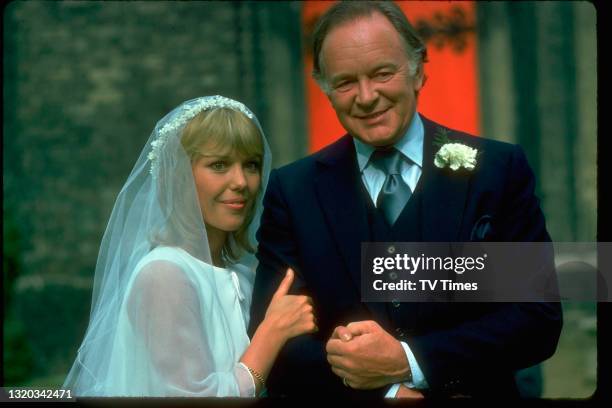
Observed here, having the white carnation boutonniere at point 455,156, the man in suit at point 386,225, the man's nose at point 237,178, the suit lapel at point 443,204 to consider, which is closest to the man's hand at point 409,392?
the man in suit at point 386,225

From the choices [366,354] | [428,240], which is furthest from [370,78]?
[366,354]

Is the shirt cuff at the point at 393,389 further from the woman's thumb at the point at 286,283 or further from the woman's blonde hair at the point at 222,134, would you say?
the woman's blonde hair at the point at 222,134

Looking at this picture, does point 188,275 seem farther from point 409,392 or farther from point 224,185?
point 409,392

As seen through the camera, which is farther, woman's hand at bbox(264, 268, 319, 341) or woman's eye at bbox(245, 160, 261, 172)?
woman's eye at bbox(245, 160, 261, 172)

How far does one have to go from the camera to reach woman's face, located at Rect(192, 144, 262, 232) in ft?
7.08

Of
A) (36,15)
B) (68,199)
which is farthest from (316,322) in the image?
(36,15)

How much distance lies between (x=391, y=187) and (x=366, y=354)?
41 centimetres

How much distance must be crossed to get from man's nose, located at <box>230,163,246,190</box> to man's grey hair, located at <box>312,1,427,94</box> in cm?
31

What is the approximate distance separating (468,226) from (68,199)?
43.4 inches

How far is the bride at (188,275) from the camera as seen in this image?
6.77ft

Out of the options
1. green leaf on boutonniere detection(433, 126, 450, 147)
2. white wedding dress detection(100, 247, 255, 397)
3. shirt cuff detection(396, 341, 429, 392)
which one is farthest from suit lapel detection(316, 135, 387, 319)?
white wedding dress detection(100, 247, 255, 397)

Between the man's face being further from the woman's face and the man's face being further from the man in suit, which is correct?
the woman's face

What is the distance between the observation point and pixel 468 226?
1.97m

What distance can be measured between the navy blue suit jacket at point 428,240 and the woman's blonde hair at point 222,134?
5.2 inches
